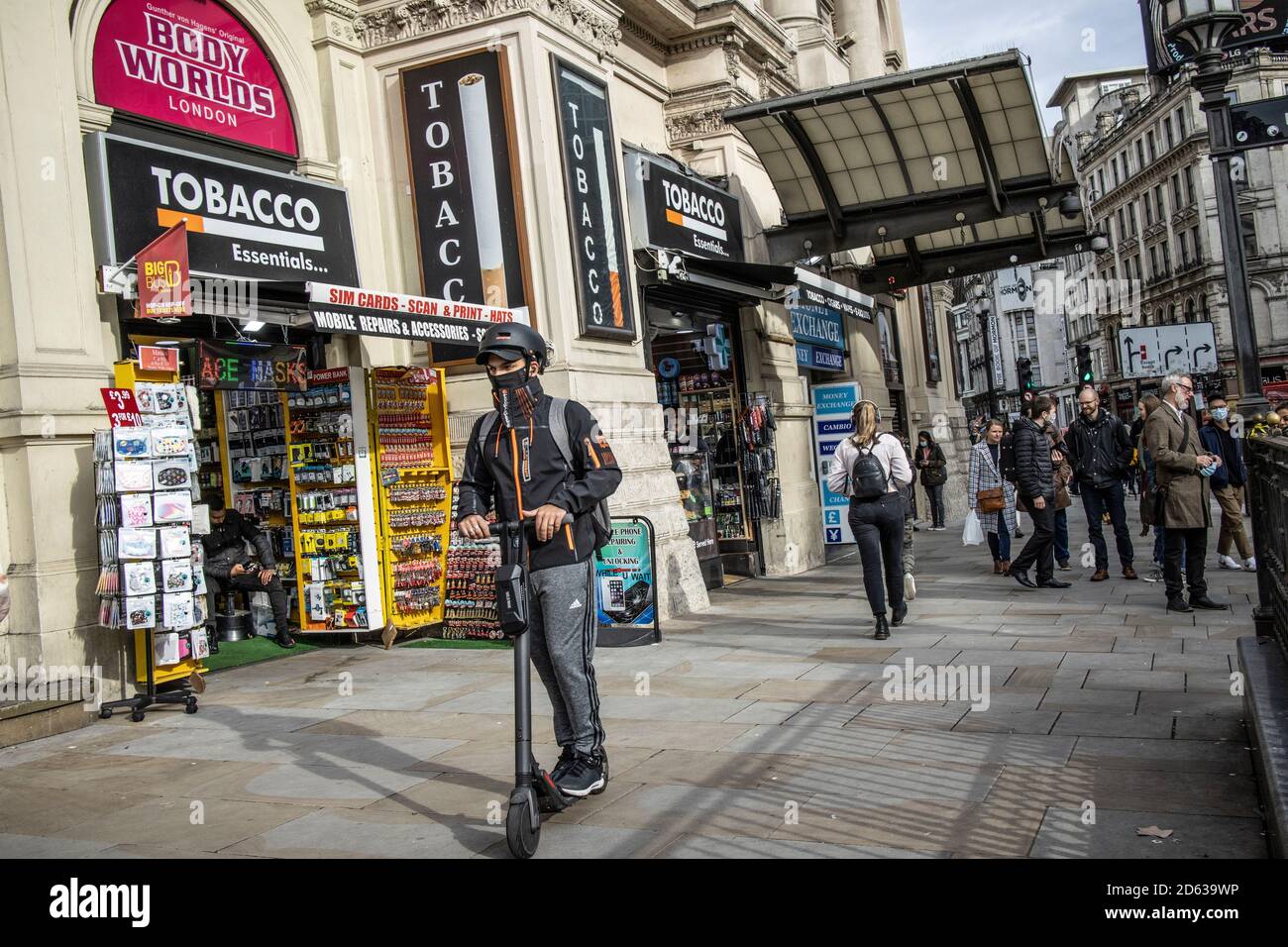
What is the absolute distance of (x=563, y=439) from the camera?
4551mm

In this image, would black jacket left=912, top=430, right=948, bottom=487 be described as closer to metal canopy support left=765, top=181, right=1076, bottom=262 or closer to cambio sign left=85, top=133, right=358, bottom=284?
metal canopy support left=765, top=181, right=1076, bottom=262

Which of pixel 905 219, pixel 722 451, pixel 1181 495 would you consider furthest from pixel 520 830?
pixel 905 219

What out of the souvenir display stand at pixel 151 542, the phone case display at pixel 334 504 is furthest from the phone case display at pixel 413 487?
the souvenir display stand at pixel 151 542

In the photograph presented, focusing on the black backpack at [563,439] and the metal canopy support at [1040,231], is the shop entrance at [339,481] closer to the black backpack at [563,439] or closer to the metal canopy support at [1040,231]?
the black backpack at [563,439]

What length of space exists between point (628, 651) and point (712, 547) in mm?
4976

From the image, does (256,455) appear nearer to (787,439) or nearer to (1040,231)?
(787,439)

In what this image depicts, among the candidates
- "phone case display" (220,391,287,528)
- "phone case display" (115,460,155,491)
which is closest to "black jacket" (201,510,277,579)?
"phone case display" (220,391,287,528)

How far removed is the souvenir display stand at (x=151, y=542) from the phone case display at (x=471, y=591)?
2.62 metres

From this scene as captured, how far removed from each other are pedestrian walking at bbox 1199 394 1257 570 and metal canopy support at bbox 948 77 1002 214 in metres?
3.94

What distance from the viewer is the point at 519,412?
4.52 metres

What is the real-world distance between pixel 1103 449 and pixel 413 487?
22.9ft
